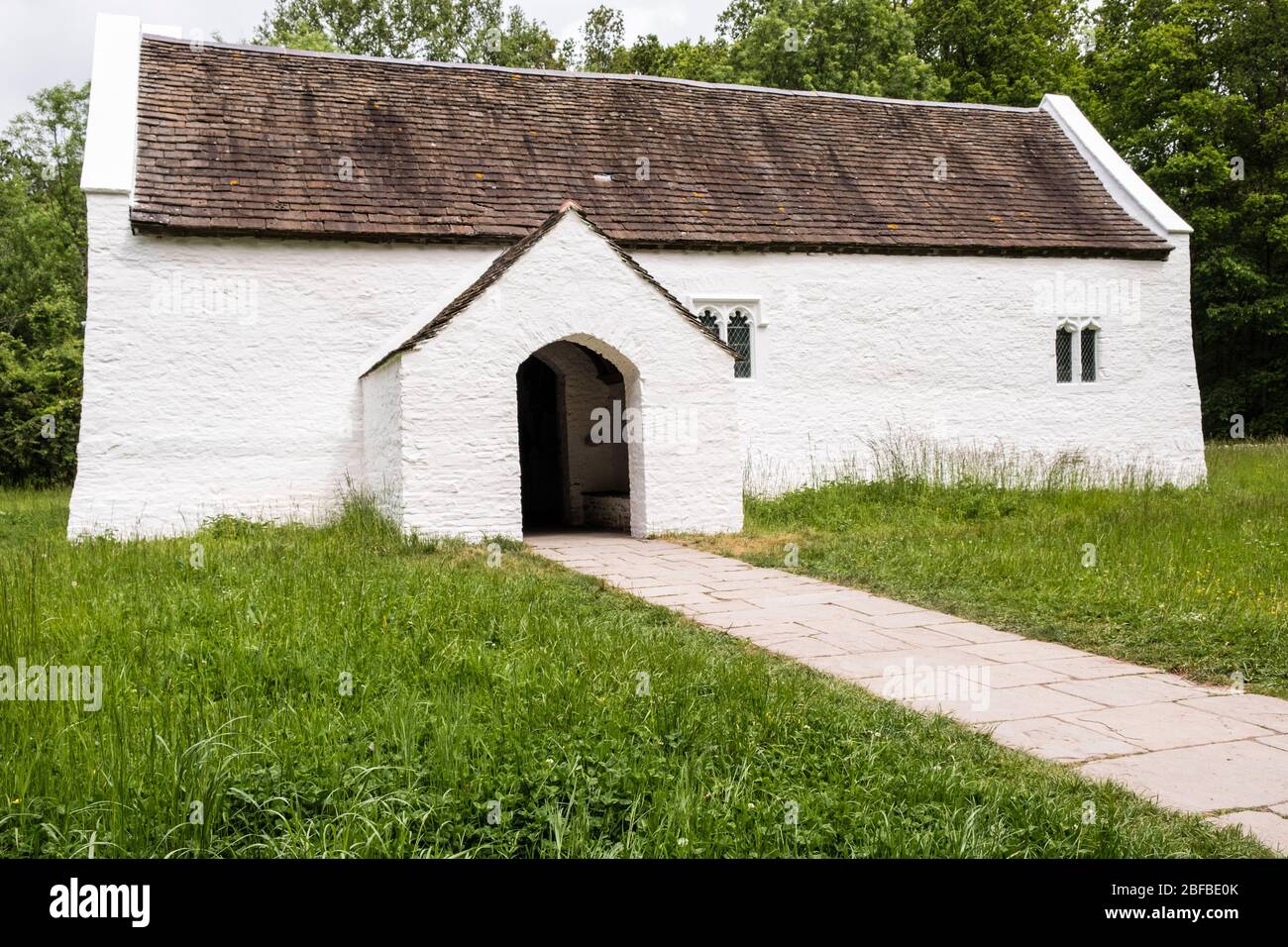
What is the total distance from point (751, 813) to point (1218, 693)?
3.31 meters

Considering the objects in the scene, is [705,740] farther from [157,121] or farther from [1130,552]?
[157,121]

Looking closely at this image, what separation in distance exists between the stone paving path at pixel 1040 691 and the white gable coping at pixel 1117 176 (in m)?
13.0

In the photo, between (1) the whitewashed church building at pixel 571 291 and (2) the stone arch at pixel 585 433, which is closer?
(1) the whitewashed church building at pixel 571 291

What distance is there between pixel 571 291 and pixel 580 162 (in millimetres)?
4891

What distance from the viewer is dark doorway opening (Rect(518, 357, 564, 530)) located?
54.1ft

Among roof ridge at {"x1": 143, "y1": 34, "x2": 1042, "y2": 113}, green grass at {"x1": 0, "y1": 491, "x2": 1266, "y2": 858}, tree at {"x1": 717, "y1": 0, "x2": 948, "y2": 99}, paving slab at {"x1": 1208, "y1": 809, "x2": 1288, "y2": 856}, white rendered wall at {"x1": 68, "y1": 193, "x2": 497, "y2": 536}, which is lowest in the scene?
paving slab at {"x1": 1208, "y1": 809, "x2": 1288, "y2": 856}

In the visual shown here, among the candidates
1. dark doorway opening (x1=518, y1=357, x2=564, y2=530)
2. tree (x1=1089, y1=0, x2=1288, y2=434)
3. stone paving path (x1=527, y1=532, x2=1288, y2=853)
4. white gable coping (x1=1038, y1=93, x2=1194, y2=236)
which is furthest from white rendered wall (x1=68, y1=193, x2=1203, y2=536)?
tree (x1=1089, y1=0, x2=1288, y2=434)

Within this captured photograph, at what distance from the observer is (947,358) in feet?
55.6

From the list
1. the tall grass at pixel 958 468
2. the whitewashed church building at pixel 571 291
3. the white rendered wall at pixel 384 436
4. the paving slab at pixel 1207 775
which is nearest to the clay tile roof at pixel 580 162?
the whitewashed church building at pixel 571 291

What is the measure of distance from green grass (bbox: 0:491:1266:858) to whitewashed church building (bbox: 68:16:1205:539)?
18.9 feet

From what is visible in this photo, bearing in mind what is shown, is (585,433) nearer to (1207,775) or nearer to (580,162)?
(580,162)

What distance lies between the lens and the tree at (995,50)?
32656 millimetres

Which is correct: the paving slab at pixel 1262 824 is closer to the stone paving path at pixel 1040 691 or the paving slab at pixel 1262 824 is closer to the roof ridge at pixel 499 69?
the stone paving path at pixel 1040 691

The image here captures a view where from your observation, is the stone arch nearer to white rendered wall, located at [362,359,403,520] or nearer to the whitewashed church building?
the whitewashed church building
